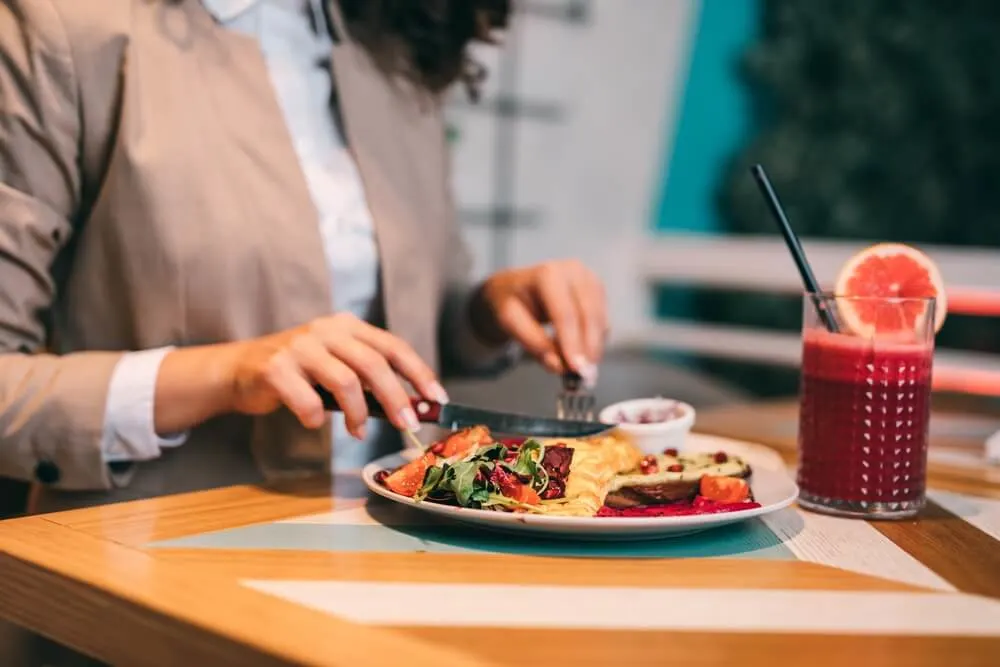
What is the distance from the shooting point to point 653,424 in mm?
1101

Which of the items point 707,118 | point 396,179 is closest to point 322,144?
point 396,179

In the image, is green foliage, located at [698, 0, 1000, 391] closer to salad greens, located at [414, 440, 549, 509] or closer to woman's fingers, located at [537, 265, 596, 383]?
woman's fingers, located at [537, 265, 596, 383]

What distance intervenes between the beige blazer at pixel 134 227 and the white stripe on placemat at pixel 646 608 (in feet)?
1.63

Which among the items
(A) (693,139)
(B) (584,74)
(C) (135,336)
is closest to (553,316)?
(C) (135,336)

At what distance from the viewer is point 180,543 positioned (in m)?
0.88

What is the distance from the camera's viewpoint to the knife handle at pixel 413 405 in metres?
1.09

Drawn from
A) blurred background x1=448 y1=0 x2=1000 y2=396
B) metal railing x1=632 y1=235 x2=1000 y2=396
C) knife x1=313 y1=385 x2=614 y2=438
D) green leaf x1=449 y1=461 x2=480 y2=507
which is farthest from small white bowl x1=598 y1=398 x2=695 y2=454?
blurred background x1=448 y1=0 x2=1000 y2=396

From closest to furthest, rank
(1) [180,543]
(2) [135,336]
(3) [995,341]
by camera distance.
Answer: (1) [180,543] → (2) [135,336] → (3) [995,341]

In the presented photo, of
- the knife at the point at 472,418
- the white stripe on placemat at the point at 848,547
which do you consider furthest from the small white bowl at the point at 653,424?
the white stripe on placemat at the point at 848,547

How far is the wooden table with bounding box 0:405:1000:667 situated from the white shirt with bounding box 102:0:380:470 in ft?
1.53

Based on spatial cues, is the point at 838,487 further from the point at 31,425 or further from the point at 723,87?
the point at 723,87

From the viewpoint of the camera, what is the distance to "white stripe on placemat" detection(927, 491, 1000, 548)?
1.00 meters

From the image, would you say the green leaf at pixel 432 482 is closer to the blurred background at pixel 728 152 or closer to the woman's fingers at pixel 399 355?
the woman's fingers at pixel 399 355

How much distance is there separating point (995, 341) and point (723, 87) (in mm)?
1467
